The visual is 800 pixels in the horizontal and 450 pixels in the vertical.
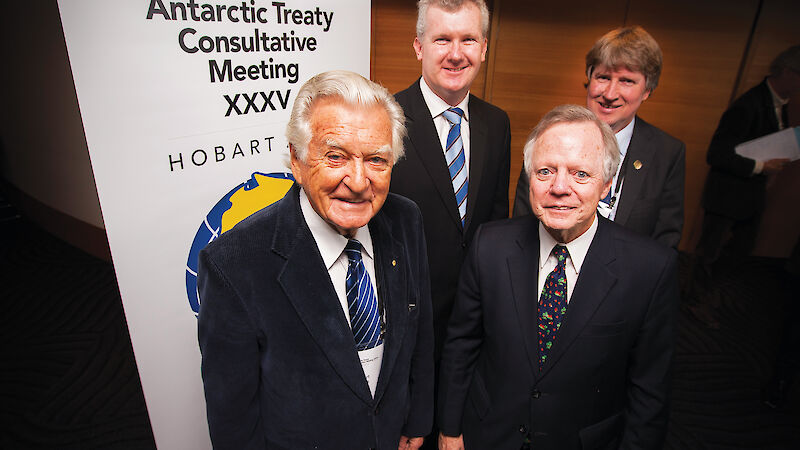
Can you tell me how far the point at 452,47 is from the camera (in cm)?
185

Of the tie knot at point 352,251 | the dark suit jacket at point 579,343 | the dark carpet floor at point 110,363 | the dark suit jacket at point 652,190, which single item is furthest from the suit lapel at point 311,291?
the dark carpet floor at point 110,363

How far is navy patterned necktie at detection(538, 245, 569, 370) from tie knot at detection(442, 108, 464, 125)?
820mm

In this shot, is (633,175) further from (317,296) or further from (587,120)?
(317,296)

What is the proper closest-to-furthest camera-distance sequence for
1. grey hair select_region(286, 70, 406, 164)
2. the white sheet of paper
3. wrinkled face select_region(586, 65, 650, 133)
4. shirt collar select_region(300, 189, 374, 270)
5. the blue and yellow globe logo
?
1. grey hair select_region(286, 70, 406, 164)
2. shirt collar select_region(300, 189, 374, 270)
3. the blue and yellow globe logo
4. wrinkled face select_region(586, 65, 650, 133)
5. the white sheet of paper

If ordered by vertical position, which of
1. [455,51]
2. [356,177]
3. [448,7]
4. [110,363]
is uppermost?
[448,7]

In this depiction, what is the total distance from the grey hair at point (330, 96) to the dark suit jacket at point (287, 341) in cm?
17

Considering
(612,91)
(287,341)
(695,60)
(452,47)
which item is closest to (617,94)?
(612,91)

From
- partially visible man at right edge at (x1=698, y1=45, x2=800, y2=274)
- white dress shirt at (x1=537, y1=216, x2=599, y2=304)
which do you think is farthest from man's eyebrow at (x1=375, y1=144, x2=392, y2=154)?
partially visible man at right edge at (x1=698, y1=45, x2=800, y2=274)

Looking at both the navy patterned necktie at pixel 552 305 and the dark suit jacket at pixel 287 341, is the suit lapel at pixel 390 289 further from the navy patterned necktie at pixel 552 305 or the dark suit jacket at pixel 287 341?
the navy patterned necktie at pixel 552 305

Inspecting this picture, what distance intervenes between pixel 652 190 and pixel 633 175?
10 cm

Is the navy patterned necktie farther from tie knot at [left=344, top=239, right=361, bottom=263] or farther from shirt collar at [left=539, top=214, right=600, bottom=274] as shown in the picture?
tie knot at [left=344, top=239, right=361, bottom=263]

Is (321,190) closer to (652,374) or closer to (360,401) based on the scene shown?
(360,401)

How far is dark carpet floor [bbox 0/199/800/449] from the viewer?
8.68 feet

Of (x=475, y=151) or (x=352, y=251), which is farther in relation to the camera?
(x=475, y=151)
